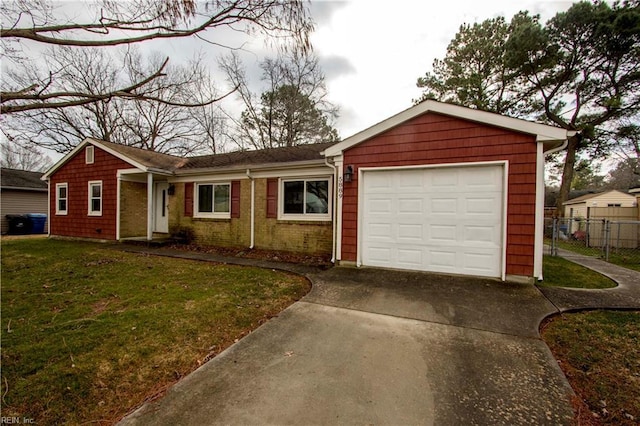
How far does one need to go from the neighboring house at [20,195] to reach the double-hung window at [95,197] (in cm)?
868

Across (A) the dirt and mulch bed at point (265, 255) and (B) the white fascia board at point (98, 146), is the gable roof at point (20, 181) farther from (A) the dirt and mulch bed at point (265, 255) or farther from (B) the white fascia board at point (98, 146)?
(A) the dirt and mulch bed at point (265, 255)

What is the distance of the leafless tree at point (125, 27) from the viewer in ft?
8.81

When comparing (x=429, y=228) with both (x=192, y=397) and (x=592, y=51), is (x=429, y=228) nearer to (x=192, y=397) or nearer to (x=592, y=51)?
(x=192, y=397)

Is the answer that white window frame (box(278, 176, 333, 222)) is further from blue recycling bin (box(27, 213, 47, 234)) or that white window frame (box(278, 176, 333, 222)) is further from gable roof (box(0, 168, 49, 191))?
gable roof (box(0, 168, 49, 191))

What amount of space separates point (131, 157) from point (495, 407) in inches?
488

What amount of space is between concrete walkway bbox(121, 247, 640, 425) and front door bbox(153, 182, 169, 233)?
9.09m

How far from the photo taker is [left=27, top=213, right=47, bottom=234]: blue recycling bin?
1557cm

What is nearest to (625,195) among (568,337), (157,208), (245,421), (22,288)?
(568,337)

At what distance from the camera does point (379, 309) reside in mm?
3896

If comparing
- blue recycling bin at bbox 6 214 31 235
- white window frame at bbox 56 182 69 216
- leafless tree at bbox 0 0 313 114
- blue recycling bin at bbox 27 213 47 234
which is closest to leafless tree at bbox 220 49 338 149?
white window frame at bbox 56 182 69 216

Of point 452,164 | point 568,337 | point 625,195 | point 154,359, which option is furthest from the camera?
point 625,195

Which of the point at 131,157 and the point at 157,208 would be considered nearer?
the point at 131,157

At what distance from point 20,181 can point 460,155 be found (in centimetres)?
2426

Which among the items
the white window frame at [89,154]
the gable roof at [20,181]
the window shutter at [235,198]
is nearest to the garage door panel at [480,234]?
the window shutter at [235,198]
